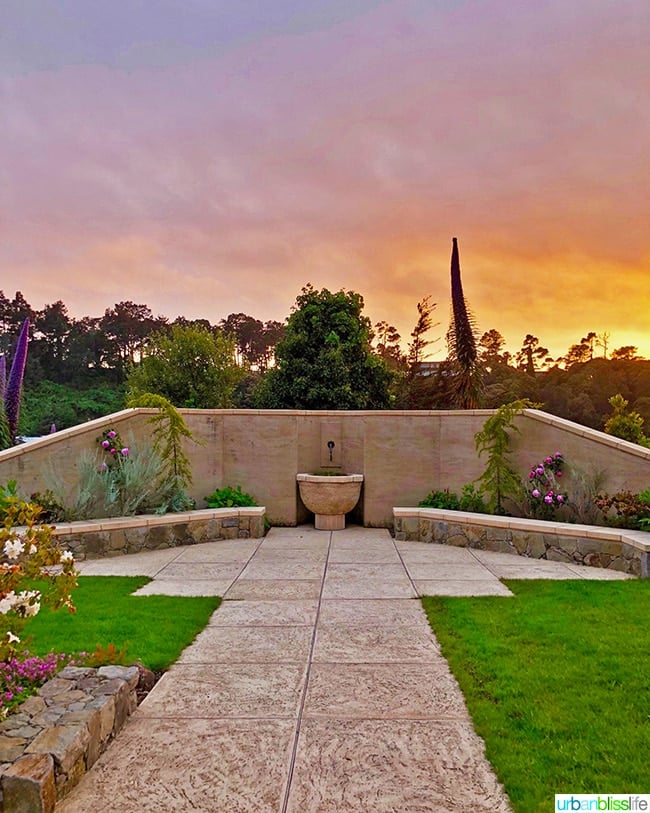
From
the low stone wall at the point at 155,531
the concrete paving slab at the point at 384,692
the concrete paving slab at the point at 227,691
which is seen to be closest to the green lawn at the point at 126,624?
the concrete paving slab at the point at 227,691

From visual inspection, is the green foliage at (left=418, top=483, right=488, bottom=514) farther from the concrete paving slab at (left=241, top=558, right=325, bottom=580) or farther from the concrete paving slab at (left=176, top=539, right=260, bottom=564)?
the concrete paving slab at (left=176, top=539, right=260, bottom=564)

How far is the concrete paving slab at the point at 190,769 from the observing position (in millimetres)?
2018

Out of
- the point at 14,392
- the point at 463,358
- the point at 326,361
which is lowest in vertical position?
the point at 14,392

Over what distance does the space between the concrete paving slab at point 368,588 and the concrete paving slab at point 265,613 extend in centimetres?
34

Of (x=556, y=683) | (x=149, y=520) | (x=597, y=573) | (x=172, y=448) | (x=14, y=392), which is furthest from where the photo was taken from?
(x=14, y=392)

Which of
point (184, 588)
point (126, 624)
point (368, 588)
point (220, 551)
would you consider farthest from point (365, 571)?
point (126, 624)

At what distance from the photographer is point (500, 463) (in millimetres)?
7090

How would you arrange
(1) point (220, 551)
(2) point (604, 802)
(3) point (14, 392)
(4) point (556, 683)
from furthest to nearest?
(3) point (14, 392) < (1) point (220, 551) < (4) point (556, 683) < (2) point (604, 802)

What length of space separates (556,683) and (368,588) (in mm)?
2249

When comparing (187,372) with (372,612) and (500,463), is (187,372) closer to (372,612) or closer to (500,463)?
(500,463)

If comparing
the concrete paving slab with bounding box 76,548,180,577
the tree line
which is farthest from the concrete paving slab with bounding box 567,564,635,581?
the tree line

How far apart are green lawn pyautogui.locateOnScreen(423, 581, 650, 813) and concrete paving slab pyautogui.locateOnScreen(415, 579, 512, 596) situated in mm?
181

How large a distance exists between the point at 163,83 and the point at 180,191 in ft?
5.94

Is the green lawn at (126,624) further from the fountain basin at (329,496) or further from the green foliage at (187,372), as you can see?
the green foliage at (187,372)
